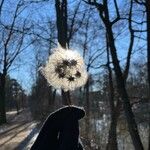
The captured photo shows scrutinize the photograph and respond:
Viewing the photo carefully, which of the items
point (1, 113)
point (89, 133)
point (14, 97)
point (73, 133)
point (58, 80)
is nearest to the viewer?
point (73, 133)

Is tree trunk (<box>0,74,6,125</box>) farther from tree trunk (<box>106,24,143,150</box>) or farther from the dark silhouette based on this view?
the dark silhouette

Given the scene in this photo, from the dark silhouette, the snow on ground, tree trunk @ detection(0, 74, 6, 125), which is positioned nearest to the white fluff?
the dark silhouette

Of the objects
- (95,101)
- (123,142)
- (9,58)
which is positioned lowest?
(123,142)

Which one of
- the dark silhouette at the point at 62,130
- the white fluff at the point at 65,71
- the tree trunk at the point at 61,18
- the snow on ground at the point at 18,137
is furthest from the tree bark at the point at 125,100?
the dark silhouette at the point at 62,130

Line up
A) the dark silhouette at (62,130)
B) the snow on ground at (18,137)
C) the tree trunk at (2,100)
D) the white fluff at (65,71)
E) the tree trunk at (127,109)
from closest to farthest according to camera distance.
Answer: the dark silhouette at (62,130) → the white fluff at (65,71) → the tree trunk at (127,109) → the snow on ground at (18,137) → the tree trunk at (2,100)

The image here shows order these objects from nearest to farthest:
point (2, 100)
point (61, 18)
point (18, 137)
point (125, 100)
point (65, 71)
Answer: point (65, 71) < point (125, 100) < point (61, 18) < point (18, 137) < point (2, 100)

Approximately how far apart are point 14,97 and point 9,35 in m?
61.7

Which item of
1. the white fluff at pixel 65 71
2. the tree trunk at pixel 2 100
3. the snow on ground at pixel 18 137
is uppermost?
the tree trunk at pixel 2 100

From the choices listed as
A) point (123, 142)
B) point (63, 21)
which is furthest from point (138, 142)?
point (123, 142)

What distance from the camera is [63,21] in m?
23.8

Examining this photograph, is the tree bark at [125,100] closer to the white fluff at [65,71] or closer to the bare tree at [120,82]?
the bare tree at [120,82]

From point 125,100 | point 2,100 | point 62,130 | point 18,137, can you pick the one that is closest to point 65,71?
point 62,130

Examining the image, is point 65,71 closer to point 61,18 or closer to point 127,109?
point 127,109

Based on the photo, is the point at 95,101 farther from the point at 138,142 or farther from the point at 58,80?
the point at 58,80
